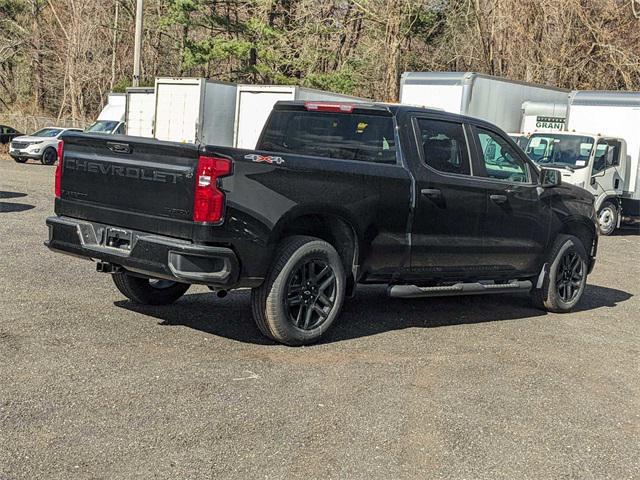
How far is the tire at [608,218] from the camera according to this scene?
18.7m

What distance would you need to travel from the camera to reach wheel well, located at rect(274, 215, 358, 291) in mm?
6520

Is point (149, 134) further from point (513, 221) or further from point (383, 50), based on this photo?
point (513, 221)

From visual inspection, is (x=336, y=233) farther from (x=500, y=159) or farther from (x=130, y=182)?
(x=500, y=159)

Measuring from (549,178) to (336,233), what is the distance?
2.71 m

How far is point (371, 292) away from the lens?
921cm

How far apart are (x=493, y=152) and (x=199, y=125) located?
53.8ft

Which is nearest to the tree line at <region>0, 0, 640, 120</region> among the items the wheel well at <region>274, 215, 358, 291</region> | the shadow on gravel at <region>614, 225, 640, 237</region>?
the shadow on gravel at <region>614, 225, 640, 237</region>

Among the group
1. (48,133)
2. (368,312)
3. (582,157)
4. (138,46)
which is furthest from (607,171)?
(48,133)

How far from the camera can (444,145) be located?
7.45m

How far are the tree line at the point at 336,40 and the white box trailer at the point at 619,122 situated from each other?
9107mm

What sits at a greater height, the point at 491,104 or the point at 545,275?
the point at 491,104

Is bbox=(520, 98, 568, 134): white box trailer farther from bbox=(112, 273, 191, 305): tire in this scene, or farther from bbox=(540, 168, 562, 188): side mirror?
bbox=(112, 273, 191, 305): tire

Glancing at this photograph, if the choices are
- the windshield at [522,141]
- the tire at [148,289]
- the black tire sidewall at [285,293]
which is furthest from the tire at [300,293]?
the windshield at [522,141]

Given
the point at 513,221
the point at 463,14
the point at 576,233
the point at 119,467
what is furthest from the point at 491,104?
the point at 119,467
